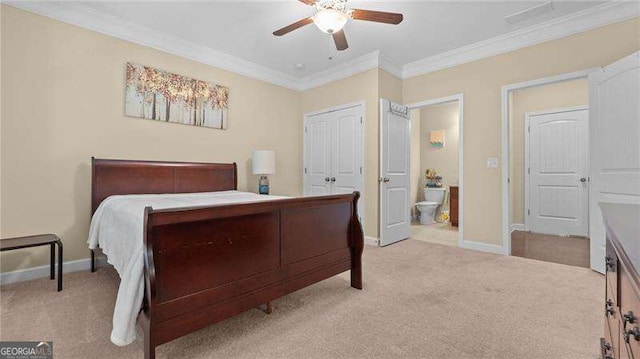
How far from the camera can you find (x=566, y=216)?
457 cm

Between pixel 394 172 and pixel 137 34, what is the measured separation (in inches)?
143

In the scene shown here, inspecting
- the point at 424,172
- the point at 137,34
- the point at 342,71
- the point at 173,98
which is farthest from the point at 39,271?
the point at 424,172

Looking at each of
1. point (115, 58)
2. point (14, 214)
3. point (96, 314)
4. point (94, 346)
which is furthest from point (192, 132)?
point (94, 346)

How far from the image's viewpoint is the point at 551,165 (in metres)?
4.71

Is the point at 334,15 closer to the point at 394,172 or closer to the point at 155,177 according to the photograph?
the point at 394,172

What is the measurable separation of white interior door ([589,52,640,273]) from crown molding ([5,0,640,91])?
2.07 ft

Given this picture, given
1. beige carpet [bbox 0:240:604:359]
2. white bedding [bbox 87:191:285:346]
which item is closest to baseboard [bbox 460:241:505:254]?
beige carpet [bbox 0:240:604:359]

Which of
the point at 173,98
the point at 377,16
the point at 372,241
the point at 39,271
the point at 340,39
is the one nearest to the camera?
the point at 377,16

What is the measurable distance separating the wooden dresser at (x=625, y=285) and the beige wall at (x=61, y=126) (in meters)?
3.89

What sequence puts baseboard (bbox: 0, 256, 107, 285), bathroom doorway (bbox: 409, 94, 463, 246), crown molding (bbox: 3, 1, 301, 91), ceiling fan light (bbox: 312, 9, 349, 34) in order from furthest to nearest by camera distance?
bathroom doorway (bbox: 409, 94, 463, 246)
crown molding (bbox: 3, 1, 301, 91)
baseboard (bbox: 0, 256, 107, 285)
ceiling fan light (bbox: 312, 9, 349, 34)

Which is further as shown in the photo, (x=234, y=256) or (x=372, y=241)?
(x=372, y=241)

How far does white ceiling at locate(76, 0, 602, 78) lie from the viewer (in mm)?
2855

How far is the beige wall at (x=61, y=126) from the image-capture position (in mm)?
2607

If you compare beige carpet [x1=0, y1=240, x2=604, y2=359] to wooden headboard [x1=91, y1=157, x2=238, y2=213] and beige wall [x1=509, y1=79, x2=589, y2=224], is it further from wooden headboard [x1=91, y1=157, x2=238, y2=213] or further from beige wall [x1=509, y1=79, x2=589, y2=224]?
beige wall [x1=509, y1=79, x2=589, y2=224]
